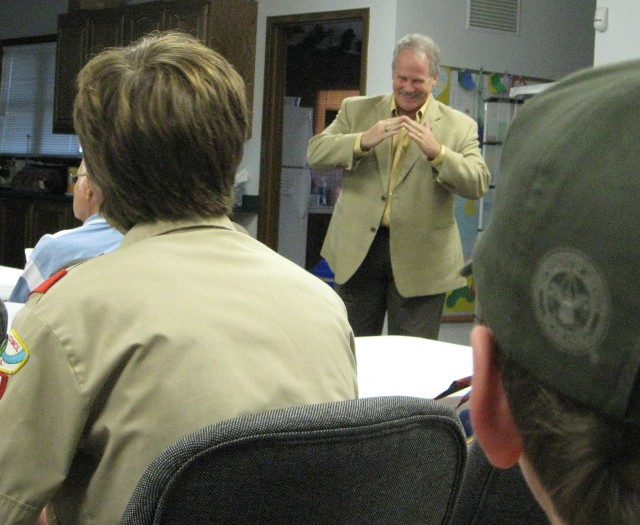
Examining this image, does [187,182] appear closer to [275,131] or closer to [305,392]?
[305,392]

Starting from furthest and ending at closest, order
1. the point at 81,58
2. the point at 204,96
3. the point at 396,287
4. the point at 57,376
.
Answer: the point at 81,58 → the point at 396,287 → the point at 204,96 → the point at 57,376

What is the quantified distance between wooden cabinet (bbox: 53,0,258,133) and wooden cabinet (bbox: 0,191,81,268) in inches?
24.6

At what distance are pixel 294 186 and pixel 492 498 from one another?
618 centimetres

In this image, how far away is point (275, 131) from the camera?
21.5 ft

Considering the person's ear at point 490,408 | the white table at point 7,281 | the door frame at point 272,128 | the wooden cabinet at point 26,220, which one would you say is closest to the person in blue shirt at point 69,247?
the white table at point 7,281

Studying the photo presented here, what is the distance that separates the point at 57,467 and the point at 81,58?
21.9 feet

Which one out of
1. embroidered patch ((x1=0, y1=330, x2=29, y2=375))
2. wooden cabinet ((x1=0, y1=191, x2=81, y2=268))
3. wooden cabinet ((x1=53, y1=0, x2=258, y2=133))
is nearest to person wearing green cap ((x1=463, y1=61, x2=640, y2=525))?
embroidered patch ((x1=0, y1=330, x2=29, y2=375))

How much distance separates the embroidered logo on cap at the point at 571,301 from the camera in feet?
1.27

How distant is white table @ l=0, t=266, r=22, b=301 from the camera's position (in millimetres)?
3020

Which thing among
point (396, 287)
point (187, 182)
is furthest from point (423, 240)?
point (187, 182)

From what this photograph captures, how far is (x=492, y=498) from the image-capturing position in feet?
3.60

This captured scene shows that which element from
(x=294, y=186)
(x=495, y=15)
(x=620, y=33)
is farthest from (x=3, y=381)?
(x=294, y=186)

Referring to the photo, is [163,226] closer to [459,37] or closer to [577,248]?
[577,248]

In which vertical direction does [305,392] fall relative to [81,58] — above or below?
below
